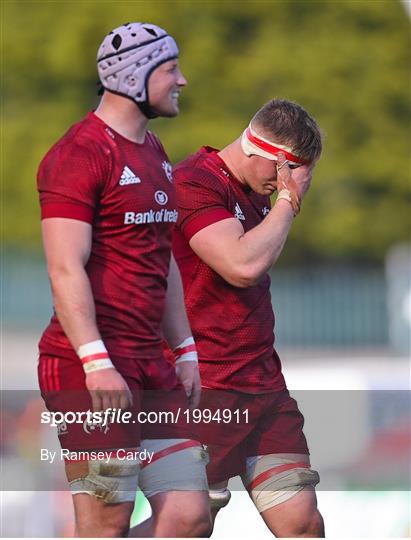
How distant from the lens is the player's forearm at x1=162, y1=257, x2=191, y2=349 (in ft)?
17.8

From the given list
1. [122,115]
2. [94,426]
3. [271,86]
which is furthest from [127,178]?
[271,86]

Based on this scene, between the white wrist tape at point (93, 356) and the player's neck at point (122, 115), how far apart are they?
0.80m

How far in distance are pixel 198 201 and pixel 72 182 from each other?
1.05 m

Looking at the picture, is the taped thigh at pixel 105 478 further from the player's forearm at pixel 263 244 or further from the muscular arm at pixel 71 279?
the player's forearm at pixel 263 244

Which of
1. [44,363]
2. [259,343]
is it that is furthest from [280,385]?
[44,363]

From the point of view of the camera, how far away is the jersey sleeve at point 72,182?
4.87 metres

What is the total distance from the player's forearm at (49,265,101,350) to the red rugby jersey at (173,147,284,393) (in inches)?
43.4

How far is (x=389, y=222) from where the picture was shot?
80.1 ft

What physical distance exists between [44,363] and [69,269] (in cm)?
42

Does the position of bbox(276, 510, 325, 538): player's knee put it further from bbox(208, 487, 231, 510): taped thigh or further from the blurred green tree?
the blurred green tree

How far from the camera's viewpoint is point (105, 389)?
4.83 m

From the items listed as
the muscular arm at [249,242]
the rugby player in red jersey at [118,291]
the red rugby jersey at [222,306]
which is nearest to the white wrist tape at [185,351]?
the rugby player in red jersey at [118,291]

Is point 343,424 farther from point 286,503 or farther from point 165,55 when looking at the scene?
point 165,55

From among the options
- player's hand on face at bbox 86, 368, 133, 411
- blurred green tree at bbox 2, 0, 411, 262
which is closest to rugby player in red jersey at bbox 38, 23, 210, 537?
player's hand on face at bbox 86, 368, 133, 411
